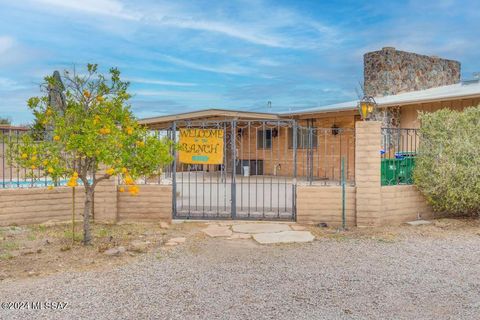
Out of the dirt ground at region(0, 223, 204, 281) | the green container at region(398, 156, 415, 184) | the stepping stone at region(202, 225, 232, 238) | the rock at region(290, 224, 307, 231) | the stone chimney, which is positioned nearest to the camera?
the dirt ground at region(0, 223, 204, 281)

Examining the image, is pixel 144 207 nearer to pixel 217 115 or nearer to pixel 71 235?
pixel 71 235

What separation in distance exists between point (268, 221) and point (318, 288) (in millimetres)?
3837

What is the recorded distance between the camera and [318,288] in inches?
192

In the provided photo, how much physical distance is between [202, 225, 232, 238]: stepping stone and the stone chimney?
12.1 meters

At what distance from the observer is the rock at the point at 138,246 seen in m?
→ 6.48

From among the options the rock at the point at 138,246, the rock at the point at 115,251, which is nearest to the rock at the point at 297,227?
the rock at the point at 138,246

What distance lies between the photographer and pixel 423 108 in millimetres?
14508

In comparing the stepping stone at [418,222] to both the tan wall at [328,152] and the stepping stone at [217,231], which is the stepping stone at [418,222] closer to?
the stepping stone at [217,231]

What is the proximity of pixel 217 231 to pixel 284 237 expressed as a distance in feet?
3.97

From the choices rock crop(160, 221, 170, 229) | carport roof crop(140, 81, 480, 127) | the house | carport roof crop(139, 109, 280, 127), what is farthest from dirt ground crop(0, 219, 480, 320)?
carport roof crop(139, 109, 280, 127)

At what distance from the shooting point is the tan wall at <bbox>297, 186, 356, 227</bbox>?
8.48 m

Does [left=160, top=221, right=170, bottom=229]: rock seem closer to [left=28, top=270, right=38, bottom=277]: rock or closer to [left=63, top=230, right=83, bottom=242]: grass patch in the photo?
[left=63, top=230, right=83, bottom=242]: grass patch

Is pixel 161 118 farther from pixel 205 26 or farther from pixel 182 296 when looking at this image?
pixel 182 296

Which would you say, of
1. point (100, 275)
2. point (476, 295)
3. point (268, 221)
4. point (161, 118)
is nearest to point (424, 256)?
point (476, 295)
